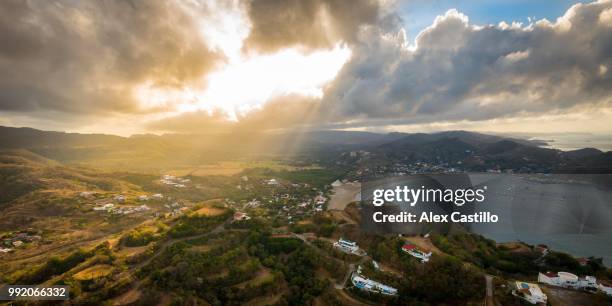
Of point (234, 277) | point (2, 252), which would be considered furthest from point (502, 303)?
point (2, 252)

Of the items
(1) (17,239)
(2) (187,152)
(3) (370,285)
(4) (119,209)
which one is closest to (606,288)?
(3) (370,285)

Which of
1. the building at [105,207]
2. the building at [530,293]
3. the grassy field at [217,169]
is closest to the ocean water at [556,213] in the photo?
the building at [530,293]

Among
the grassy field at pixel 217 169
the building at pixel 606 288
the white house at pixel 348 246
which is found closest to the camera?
the building at pixel 606 288

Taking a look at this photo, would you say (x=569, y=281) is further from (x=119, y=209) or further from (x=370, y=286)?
(x=119, y=209)

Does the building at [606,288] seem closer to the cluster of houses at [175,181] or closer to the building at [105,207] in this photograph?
the building at [105,207]

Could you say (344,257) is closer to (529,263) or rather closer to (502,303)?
(502,303)

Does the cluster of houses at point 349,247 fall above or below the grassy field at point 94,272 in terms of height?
above

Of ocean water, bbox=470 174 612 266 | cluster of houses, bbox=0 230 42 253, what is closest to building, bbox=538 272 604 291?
ocean water, bbox=470 174 612 266
